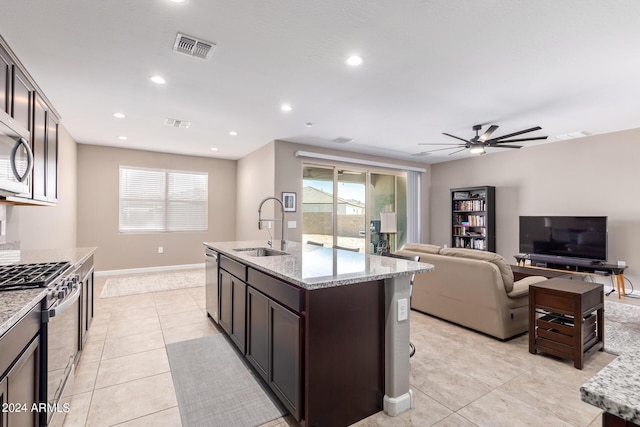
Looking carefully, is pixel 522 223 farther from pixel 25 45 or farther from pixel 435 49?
pixel 25 45

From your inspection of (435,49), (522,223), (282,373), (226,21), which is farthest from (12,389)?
(522,223)

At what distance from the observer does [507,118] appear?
4273 millimetres

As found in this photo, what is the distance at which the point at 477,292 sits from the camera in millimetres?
3168

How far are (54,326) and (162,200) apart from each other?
18.2 ft

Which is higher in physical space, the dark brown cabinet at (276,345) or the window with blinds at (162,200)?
the window with blinds at (162,200)

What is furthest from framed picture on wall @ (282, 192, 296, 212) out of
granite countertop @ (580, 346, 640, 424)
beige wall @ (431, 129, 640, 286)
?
granite countertop @ (580, 346, 640, 424)

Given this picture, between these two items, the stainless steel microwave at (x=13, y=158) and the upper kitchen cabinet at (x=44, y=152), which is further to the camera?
the upper kitchen cabinet at (x=44, y=152)

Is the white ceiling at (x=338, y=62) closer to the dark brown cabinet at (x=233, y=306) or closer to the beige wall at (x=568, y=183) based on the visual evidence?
the beige wall at (x=568, y=183)

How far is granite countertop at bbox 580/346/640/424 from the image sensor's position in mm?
554

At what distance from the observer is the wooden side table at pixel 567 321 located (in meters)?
2.53

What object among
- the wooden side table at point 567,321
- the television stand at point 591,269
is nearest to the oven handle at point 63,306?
the wooden side table at point 567,321

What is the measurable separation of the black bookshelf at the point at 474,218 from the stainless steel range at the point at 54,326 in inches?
266

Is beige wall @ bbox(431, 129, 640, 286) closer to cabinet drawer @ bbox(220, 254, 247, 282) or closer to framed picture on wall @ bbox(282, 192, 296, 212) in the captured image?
framed picture on wall @ bbox(282, 192, 296, 212)

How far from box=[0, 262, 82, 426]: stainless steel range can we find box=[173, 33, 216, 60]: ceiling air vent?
1.84 metres
